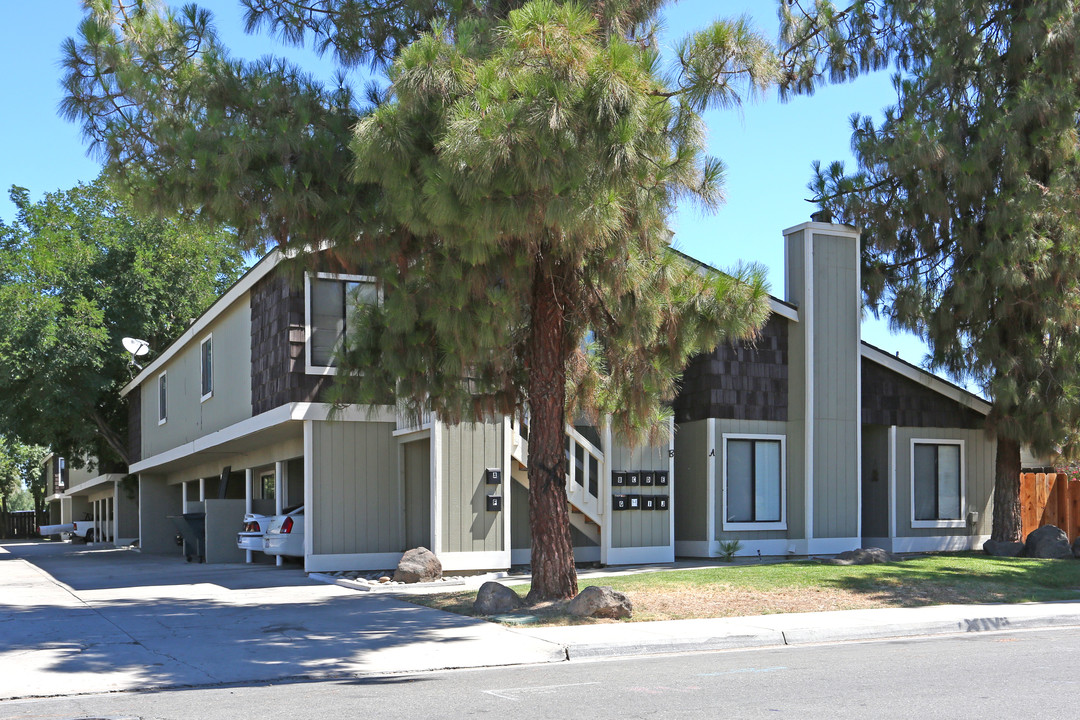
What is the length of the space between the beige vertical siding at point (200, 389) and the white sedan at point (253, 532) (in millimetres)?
1998

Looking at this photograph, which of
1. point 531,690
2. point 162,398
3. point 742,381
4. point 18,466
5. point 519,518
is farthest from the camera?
point 18,466

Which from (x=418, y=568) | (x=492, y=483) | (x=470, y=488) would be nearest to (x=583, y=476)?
(x=492, y=483)

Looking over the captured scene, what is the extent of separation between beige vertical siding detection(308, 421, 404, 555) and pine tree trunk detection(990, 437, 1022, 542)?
11432mm

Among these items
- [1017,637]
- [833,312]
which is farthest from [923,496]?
[1017,637]

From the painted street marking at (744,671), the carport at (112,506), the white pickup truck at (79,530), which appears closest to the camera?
the painted street marking at (744,671)

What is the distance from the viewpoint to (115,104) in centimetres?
1078

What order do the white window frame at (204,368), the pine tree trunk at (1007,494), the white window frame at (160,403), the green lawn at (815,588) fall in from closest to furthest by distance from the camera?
the green lawn at (815,588), the pine tree trunk at (1007,494), the white window frame at (204,368), the white window frame at (160,403)

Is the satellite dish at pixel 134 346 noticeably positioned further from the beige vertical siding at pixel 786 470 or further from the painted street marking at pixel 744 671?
the painted street marking at pixel 744 671

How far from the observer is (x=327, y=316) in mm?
17656

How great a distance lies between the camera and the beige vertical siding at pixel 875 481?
20094 mm

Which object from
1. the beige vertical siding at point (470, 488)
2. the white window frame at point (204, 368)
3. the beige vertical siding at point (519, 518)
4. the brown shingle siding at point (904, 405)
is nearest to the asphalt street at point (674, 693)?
the beige vertical siding at point (470, 488)

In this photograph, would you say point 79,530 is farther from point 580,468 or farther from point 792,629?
point 792,629

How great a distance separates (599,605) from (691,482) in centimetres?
798

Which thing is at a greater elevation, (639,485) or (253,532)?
(639,485)
